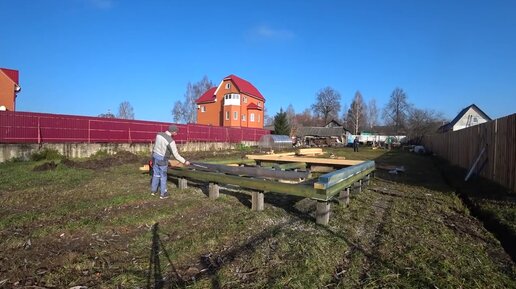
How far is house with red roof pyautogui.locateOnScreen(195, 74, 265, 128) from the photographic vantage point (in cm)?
5184

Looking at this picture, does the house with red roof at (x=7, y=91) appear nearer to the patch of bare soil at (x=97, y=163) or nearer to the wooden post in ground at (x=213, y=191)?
the patch of bare soil at (x=97, y=163)

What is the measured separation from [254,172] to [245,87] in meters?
48.2

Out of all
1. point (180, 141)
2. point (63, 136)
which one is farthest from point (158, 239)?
point (180, 141)

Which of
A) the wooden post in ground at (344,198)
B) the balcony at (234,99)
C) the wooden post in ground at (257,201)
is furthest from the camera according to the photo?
the balcony at (234,99)

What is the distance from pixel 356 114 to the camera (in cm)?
9175

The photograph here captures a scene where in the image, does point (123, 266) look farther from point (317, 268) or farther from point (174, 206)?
point (174, 206)

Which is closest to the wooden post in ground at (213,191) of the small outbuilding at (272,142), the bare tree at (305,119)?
the small outbuilding at (272,142)

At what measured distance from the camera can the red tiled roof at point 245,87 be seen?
52366 mm

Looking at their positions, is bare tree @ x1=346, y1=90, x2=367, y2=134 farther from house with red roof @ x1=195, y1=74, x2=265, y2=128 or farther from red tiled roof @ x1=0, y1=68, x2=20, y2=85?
red tiled roof @ x1=0, y1=68, x2=20, y2=85

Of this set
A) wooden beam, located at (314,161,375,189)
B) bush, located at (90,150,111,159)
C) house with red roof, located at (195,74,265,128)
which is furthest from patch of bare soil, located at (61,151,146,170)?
house with red roof, located at (195,74,265,128)

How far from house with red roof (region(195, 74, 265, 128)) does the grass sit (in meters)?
44.7

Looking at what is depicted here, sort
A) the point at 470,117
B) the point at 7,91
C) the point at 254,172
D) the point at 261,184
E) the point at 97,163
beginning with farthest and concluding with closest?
the point at 470,117, the point at 7,91, the point at 97,163, the point at 254,172, the point at 261,184

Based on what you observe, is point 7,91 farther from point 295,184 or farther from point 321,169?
point 295,184

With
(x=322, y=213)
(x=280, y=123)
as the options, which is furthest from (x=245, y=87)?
(x=322, y=213)
